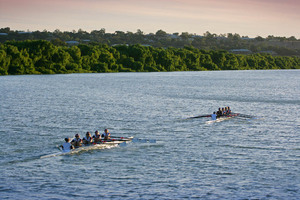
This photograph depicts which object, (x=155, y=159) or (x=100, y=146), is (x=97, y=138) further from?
(x=155, y=159)

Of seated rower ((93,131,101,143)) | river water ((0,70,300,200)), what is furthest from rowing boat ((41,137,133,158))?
river water ((0,70,300,200))

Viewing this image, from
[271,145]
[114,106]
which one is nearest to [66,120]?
[114,106]

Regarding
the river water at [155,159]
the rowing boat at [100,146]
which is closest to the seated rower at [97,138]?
the rowing boat at [100,146]

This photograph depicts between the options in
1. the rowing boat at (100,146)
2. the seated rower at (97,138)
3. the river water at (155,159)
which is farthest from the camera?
the seated rower at (97,138)

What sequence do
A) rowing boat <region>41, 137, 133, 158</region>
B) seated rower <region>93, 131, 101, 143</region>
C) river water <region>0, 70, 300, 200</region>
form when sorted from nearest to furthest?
river water <region>0, 70, 300, 200</region>, rowing boat <region>41, 137, 133, 158</region>, seated rower <region>93, 131, 101, 143</region>

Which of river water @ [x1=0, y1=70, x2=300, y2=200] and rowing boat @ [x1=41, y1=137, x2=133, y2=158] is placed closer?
river water @ [x1=0, y1=70, x2=300, y2=200]

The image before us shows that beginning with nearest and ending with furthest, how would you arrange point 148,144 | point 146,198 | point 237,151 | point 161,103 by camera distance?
1. point 146,198
2. point 237,151
3. point 148,144
4. point 161,103

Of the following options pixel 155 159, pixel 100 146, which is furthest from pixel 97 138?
pixel 155 159

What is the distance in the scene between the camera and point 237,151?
44.2 meters

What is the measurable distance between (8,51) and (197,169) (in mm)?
166894

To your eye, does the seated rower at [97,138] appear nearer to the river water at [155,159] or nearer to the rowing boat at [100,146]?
the rowing boat at [100,146]

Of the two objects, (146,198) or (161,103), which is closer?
(146,198)

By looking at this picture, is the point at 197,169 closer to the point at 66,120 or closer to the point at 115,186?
the point at 115,186

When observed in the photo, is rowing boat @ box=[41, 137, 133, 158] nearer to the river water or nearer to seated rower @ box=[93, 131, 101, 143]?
seated rower @ box=[93, 131, 101, 143]
